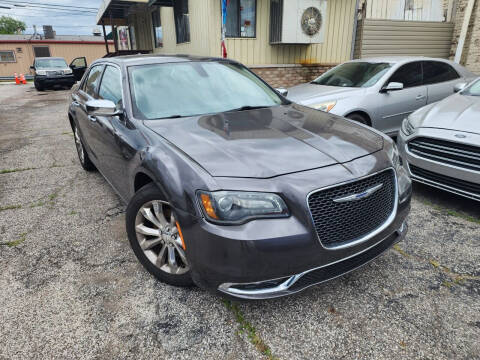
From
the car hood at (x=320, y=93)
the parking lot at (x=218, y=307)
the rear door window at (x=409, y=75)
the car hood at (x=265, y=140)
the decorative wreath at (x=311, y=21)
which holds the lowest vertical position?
the parking lot at (x=218, y=307)

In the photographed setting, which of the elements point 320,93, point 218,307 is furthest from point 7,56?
point 218,307

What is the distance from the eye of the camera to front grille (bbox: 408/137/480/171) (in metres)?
3.28

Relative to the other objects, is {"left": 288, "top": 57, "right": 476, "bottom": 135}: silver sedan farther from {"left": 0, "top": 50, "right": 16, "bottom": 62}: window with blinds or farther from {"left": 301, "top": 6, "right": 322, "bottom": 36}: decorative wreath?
{"left": 0, "top": 50, "right": 16, "bottom": 62}: window with blinds

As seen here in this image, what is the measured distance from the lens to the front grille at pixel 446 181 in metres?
3.32

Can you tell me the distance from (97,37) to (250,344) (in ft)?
150

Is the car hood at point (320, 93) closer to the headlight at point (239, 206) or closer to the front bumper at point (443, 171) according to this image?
the front bumper at point (443, 171)

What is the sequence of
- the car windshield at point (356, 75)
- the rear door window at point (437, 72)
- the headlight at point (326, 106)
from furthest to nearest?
the rear door window at point (437, 72) < the car windshield at point (356, 75) < the headlight at point (326, 106)

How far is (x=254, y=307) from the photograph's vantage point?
7.47 ft

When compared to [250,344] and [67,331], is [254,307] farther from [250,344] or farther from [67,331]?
[67,331]

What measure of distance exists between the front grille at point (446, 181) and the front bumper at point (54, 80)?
60.9ft

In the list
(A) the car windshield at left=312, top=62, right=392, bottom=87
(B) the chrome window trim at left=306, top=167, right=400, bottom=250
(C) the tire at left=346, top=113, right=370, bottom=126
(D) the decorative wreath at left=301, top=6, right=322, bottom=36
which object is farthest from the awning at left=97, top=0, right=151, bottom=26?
(B) the chrome window trim at left=306, top=167, right=400, bottom=250

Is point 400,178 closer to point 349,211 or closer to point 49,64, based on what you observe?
point 349,211

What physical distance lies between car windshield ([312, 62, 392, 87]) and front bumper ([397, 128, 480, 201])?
6.15 feet

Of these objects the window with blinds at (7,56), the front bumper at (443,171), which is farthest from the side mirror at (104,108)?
the window with blinds at (7,56)
